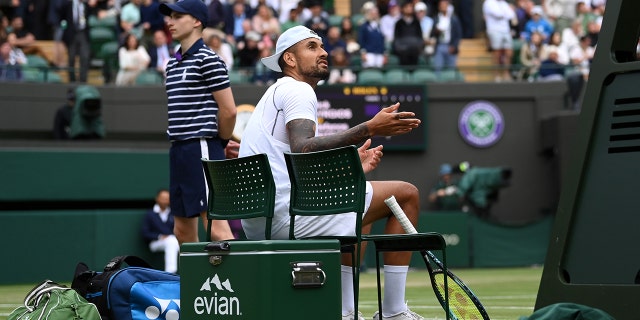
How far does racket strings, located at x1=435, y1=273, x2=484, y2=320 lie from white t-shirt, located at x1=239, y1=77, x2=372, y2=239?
0.64m

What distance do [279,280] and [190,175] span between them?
2.40 metres

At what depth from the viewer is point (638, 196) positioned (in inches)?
177

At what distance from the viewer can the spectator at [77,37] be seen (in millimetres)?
19000

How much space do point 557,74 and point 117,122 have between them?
8589 mm

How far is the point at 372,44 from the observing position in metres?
20.8

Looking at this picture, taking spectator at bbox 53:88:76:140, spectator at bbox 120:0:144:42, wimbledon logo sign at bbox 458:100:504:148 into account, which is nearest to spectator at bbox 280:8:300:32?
spectator at bbox 120:0:144:42

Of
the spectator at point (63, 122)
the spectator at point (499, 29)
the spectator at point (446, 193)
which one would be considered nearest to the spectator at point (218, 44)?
the spectator at point (63, 122)

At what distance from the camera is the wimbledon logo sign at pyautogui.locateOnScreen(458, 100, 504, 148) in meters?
21.1

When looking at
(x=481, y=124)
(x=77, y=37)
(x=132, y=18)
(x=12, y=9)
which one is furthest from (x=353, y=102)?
(x=12, y=9)

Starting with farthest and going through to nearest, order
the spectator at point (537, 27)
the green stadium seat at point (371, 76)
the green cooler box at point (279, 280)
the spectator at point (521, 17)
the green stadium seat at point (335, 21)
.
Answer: the spectator at point (521, 17)
the spectator at point (537, 27)
the green stadium seat at point (335, 21)
the green stadium seat at point (371, 76)
the green cooler box at point (279, 280)

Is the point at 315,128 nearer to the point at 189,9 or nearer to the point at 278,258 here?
the point at 278,258

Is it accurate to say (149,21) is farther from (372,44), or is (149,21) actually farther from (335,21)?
(335,21)

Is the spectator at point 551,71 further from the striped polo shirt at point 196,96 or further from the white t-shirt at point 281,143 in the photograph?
the white t-shirt at point 281,143

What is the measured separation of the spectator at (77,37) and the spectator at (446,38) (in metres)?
6.48
